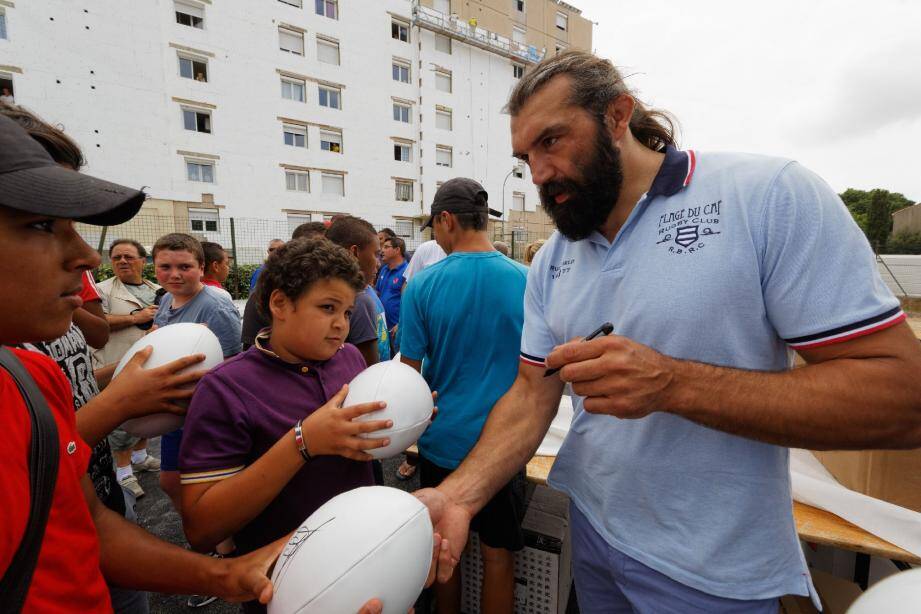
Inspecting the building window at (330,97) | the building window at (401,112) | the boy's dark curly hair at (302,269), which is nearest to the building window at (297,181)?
the building window at (330,97)

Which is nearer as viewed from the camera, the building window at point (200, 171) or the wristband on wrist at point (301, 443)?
the wristband on wrist at point (301, 443)

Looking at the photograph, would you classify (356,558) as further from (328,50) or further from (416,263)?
(328,50)

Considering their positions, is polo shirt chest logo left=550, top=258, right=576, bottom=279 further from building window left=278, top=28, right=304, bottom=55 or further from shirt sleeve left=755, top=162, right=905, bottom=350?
building window left=278, top=28, right=304, bottom=55

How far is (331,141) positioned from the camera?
22.3 metres

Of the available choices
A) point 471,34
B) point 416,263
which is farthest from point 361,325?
point 471,34

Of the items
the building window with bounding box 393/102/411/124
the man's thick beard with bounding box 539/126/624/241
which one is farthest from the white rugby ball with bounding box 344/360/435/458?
the building window with bounding box 393/102/411/124

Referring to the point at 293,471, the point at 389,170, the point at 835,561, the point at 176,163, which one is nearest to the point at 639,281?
the point at 293,471

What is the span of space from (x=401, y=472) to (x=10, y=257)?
3778mm

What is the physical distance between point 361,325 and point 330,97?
23.2 metres

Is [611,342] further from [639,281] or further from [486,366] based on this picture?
[486,366]

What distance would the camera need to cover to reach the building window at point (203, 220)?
18531mm

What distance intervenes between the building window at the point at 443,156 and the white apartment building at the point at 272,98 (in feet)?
0.54

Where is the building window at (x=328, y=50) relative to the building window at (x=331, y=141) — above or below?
above

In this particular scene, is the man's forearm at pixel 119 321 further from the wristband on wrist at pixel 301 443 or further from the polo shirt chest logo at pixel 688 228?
the polo shirt chest logo at pixel 688 228
